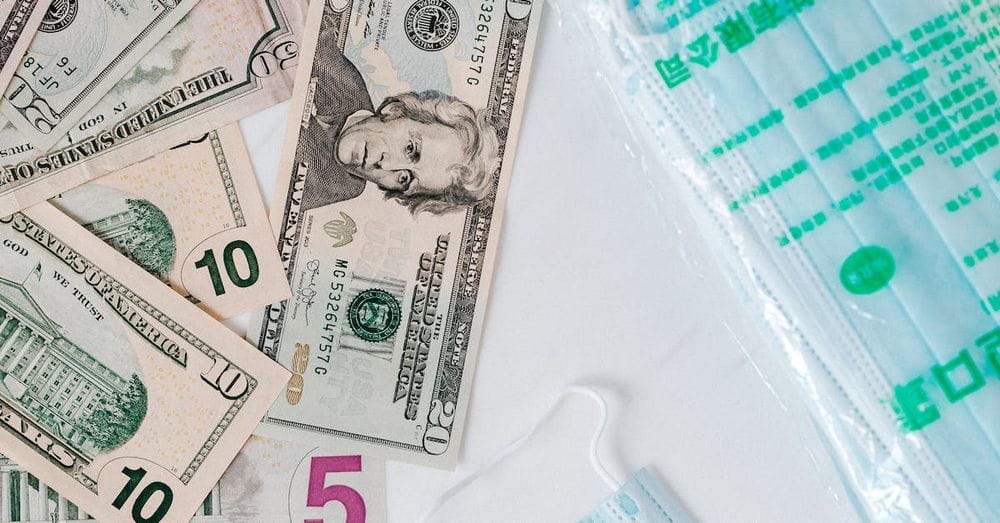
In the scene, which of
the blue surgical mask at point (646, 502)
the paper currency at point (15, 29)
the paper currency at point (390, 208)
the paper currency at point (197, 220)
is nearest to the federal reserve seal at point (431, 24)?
the paper currency at point (390, 208)

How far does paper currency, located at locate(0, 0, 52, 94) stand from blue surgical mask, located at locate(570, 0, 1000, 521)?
0.45 metres

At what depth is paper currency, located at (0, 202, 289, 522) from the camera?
2.00ft

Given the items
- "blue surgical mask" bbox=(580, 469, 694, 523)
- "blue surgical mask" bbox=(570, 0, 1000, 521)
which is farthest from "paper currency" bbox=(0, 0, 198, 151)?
"blue surgical mask" bbox=(580, 469, 694, 523)

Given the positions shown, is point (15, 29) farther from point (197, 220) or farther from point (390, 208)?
point (390, 208)

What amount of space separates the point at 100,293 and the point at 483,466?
0.34 m

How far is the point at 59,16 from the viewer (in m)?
0.60

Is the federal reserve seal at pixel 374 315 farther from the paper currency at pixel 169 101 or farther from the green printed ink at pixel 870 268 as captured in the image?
the green printed ink at pixel 870 268

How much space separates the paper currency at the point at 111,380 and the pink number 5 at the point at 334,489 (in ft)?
0.21

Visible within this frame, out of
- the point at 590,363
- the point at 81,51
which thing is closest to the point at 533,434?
the point at 590,363

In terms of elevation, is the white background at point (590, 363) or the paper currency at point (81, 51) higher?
the paper currency at point (81, 51)

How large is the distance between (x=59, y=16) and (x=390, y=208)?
293 millimetres

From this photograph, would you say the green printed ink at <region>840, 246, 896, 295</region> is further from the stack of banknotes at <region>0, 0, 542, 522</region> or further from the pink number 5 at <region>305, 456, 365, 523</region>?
the pink number 5 at <region>305, 456, 365, 523</region>

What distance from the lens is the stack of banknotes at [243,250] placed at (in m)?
0.60

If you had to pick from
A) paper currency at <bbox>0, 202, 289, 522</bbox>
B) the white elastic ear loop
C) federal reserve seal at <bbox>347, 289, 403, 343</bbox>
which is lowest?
the white elastic ear loop
